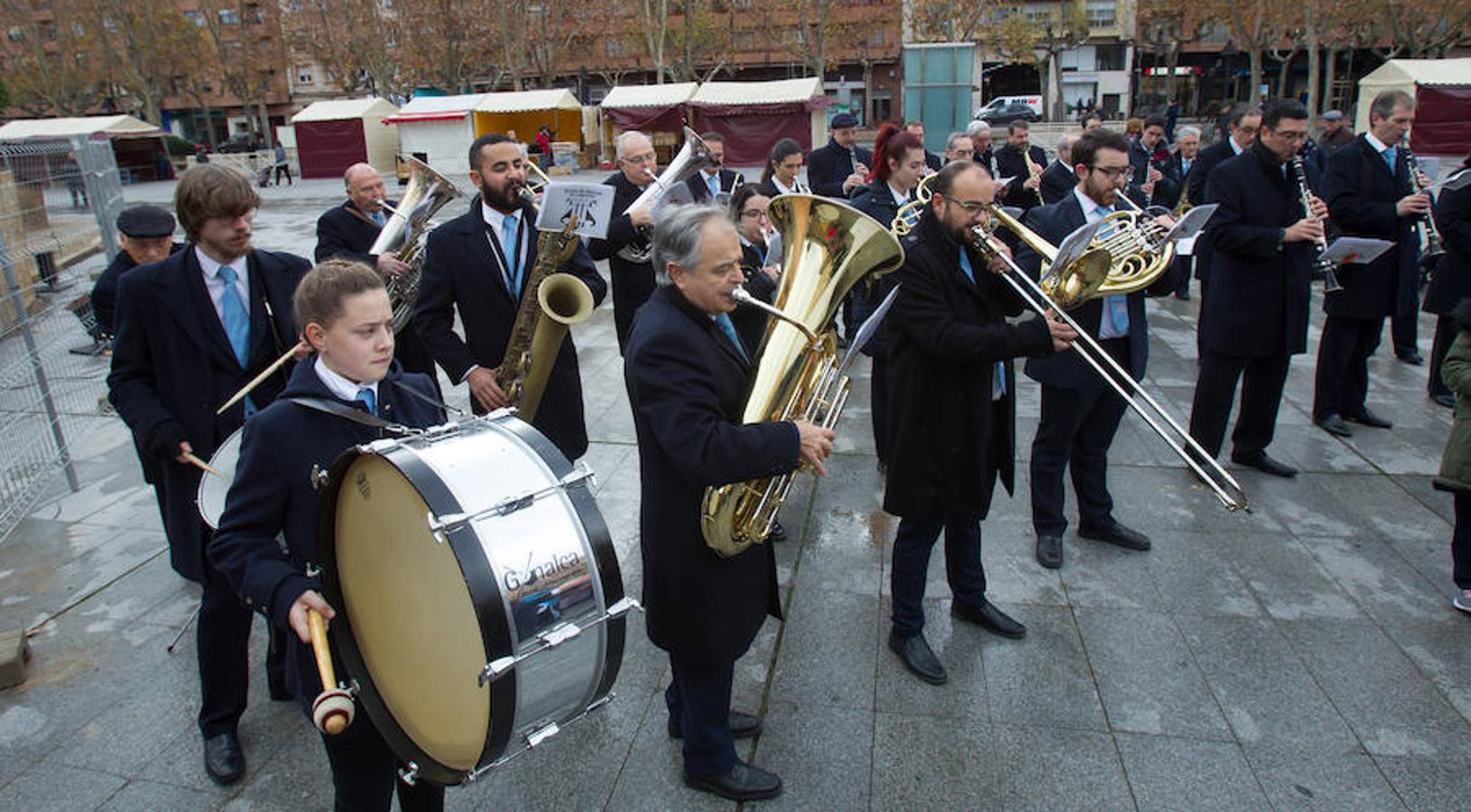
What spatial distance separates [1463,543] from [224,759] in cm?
522

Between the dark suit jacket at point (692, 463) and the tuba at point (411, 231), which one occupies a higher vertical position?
the tuba at point (411, 231)

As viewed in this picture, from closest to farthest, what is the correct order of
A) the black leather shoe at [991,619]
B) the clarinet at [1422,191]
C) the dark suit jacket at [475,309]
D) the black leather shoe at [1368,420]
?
1. the black leather shoe at [991,619]
2. the dark suit jacket at [475,309]
3. the clarinet at [1422,191]
4. the black leather shoe at [1368,420]

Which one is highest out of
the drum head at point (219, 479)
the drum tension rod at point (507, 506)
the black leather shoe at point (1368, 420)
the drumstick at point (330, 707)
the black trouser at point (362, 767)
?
the drum tension rod at point (507, 506)

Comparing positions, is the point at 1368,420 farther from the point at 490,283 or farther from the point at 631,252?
the point at 490,283

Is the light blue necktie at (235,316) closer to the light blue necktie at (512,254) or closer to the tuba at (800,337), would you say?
the light blue necktie at (512,254)

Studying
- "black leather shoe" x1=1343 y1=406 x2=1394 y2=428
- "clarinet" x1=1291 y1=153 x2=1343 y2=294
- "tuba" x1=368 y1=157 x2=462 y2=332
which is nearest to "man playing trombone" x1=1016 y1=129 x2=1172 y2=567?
"clarinet" x1=1291 y1=153 x2=1343 y2=294

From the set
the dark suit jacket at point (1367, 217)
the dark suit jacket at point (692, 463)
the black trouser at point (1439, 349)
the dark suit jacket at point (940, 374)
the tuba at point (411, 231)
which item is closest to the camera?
the dark suit jacket at point (692, 463)

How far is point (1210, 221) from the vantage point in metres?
5.32

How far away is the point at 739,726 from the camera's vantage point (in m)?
3.34

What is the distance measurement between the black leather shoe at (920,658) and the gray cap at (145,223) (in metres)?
4.31

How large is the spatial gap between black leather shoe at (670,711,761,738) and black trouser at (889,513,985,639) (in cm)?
78

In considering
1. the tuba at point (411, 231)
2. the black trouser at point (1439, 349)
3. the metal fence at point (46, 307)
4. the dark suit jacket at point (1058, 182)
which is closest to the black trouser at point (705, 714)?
the tuba at point (411, 231)

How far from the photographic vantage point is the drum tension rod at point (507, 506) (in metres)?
1.87

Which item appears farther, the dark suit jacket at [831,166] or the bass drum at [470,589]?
the dark suit jacket at [831,166]
